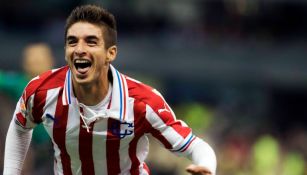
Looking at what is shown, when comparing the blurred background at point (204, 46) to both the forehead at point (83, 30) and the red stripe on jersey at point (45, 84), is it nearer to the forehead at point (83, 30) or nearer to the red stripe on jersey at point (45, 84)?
the red stripe on jersey at point (45, 84)

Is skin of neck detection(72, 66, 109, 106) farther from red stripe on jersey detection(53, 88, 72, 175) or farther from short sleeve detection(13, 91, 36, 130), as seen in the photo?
short sleeve detection(13, 91, 36, 130)

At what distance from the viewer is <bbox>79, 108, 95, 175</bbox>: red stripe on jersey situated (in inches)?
261

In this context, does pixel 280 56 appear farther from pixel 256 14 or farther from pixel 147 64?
pixel 147 64

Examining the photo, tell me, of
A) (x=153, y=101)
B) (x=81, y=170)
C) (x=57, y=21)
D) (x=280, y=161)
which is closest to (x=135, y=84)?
(x=153, y=101)

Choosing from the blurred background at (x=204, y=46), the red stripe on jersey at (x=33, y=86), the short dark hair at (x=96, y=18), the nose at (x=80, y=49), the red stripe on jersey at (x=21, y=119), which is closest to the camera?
the nose at (x=80, y=49)

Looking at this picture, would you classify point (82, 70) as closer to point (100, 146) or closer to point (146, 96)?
point (146, 96)

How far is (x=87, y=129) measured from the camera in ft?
21.7

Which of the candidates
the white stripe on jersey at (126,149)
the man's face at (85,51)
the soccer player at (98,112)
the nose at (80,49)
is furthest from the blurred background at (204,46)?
the nose at (80,49)

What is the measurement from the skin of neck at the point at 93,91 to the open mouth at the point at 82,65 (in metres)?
0.18

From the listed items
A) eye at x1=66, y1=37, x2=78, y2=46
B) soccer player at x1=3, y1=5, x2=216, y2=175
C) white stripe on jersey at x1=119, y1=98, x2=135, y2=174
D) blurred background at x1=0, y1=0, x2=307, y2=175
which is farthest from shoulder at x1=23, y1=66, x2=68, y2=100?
blurred background at x1=0, y1=0, x2=307, y2=175

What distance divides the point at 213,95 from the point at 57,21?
9.71ft

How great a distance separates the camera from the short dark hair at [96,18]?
6.44 m

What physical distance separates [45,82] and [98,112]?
1.19ft

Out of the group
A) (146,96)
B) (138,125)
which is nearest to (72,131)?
(138,125)
